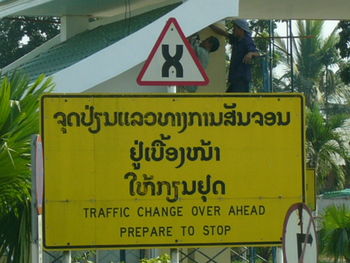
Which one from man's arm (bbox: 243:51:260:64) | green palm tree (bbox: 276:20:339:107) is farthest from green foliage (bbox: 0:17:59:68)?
man's arm (bbox: 243:51:260:64)

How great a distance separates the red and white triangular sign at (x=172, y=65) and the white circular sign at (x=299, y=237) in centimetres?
159

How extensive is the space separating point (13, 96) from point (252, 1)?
10.9m

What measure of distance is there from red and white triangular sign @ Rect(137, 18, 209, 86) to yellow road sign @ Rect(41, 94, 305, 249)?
0.16m

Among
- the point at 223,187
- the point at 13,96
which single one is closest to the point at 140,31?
the point at 13,96

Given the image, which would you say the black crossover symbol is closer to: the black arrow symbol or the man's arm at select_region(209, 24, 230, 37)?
the black arrow symbol

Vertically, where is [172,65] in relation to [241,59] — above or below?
below

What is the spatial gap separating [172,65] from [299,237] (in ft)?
6.56

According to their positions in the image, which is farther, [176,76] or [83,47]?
[83,47]

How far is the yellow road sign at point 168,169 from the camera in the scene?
960 cm

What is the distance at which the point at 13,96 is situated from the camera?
10.6 metres

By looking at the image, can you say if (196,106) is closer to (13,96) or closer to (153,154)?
(153,154)

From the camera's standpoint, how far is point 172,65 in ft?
32.0

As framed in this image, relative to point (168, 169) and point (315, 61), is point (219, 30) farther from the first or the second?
point (315, 61)

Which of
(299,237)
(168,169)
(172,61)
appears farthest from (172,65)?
(299,237)
